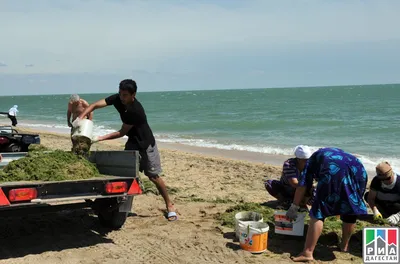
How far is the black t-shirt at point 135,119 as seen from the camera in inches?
237

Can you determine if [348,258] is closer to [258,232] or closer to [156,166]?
[258,232]

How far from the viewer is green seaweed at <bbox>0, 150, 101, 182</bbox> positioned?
509 centimetres

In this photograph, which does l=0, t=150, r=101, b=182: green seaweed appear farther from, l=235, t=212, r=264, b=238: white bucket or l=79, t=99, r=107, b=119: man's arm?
Answer: l=235, t=212, r=264, b=238: white bucket

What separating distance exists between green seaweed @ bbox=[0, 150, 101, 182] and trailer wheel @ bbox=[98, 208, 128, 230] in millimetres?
607

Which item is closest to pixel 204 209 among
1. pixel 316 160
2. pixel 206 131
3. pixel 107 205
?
pixel 107 205

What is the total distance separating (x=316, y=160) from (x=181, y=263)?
181cm

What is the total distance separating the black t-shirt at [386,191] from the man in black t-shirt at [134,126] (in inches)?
107

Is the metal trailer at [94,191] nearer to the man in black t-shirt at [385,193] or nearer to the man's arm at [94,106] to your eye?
the man's arm at [94,106]

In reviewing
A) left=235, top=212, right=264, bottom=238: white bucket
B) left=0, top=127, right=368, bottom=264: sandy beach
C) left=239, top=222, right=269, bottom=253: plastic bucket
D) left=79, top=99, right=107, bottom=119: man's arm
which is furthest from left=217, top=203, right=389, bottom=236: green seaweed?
left=79, top=99, right=107, bottom=119: man's arm

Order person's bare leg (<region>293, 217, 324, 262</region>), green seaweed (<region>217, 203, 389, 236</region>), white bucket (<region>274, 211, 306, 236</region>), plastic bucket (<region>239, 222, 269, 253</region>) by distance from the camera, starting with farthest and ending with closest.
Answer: green seaweed (<region>217, 203, 389, 236</region>), white bucket (<region>274, 211, 306, 236</region>), plastic bucket (<region>239, 222, 269, 253</region>), person's bare leg (<region>293, 217, 324, 262</region>)

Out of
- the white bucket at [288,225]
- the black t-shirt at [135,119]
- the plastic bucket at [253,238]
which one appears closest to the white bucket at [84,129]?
the black t-shirt at [135,119]

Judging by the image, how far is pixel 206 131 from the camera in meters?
24.7

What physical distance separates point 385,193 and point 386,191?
3cm

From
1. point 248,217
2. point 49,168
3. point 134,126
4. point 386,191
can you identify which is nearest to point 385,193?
point 386,191
